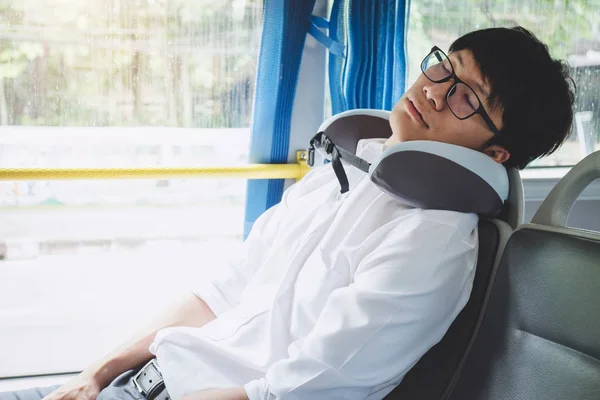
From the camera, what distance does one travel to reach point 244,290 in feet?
5.07

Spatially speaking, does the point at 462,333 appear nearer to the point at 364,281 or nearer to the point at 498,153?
the point at 364,281

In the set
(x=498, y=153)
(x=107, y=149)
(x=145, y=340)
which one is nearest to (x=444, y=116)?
(x=498, y=153)

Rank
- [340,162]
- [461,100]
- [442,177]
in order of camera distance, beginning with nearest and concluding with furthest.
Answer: [442,177] → [461,100] → [340,162]

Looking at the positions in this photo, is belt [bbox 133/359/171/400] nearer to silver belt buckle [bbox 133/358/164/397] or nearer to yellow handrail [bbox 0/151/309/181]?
silver belt buckle [bbox 133/358/164/397]

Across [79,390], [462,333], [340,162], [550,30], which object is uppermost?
[550,30]

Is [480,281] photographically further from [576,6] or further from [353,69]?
[576,6]

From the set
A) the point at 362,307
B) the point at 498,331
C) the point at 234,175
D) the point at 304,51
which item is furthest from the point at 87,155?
the point at 498,331

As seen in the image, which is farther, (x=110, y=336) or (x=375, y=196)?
(x=110, y=336)

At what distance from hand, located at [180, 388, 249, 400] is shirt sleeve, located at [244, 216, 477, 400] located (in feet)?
0.08

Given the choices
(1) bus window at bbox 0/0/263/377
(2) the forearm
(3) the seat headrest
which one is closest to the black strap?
(3) the seat headrest

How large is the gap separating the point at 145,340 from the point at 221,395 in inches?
17.2

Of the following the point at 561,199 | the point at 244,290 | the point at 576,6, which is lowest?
the point at 244,290

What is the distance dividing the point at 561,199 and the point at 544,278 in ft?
0.58

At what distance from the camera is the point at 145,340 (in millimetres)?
1565
